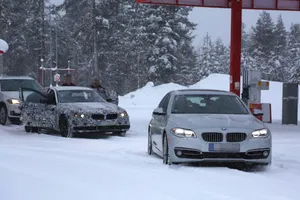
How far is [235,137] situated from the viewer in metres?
8.14

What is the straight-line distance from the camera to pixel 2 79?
19.1m

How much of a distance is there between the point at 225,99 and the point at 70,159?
3.21 meters

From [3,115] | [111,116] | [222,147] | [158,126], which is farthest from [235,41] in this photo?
[222,147]

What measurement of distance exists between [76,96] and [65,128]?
1415mm

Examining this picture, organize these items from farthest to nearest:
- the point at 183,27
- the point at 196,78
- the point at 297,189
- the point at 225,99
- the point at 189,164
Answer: the point at 196,78 < the point at 183,27 < the point at 225,99 < the point at 189,164 < the point at 297,189

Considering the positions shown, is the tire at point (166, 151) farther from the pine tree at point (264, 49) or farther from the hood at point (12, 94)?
the pine tree at point (264, 49)

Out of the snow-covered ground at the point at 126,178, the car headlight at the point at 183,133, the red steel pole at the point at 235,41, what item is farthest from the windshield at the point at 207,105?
the red steel pole at the point at 235,41

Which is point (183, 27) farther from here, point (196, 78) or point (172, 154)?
point (172, 154)

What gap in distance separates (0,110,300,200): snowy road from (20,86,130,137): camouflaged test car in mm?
2965

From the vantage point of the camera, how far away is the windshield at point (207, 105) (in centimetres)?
928

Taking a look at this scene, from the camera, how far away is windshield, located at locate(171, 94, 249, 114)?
9.28 m

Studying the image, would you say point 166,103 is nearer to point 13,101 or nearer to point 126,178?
point 126,178

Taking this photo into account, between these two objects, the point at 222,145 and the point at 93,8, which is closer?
the point at 222,145

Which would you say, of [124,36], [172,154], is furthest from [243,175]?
[124,36]
